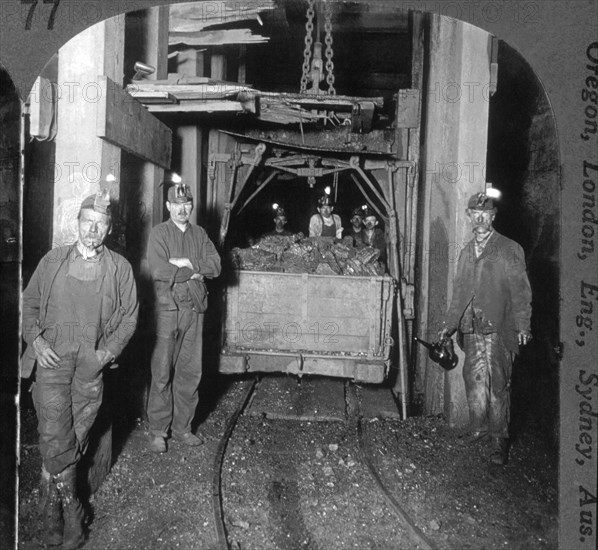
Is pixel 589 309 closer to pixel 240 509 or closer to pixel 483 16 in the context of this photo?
pixel 483 16

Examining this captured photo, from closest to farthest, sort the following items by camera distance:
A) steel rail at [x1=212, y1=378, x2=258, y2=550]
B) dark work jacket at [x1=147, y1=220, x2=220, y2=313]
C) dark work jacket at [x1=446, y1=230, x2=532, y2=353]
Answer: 1. steel rail at [x1=212, y1=378, x2=258, y2=550]
2. dark work jacket at [x1=446, y1=230, x2=532, y2=353]
3. dark work jacket at [x1=147, y1=220, x2=220, y2=313]

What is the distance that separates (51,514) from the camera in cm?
283

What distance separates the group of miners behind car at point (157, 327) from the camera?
112 inches

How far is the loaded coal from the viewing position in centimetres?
539

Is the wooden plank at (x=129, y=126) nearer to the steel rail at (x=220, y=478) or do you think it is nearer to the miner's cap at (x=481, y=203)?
the steel rail at (x=220, y=478)

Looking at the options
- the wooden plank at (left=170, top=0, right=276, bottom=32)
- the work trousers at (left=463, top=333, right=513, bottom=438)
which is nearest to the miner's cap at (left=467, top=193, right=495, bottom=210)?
the work trousers at (left=463, top=333, right=513, bottom=438)

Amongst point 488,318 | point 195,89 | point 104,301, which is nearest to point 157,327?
point 104,301

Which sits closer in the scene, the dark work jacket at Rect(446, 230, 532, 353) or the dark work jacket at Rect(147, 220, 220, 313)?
the dark work jacket at Rect(446, 230, 532, 353)

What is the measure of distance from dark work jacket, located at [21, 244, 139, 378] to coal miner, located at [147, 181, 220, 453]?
0.88 metres

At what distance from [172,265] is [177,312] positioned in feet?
1.41

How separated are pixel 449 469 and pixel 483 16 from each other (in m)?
3.39

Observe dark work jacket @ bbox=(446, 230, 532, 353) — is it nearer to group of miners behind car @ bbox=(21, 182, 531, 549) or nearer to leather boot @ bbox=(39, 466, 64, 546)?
group of miners behind car @ bbox=(21, 182, 531, 549)

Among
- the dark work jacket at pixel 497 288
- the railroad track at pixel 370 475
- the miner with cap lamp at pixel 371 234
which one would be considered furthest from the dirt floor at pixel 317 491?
the miner with cap lamp at pixel 371 234

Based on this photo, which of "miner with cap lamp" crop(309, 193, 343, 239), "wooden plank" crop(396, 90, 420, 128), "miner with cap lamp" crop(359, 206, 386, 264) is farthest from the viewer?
"miner with cap lamp" crop(309, 193, 343, 239)
